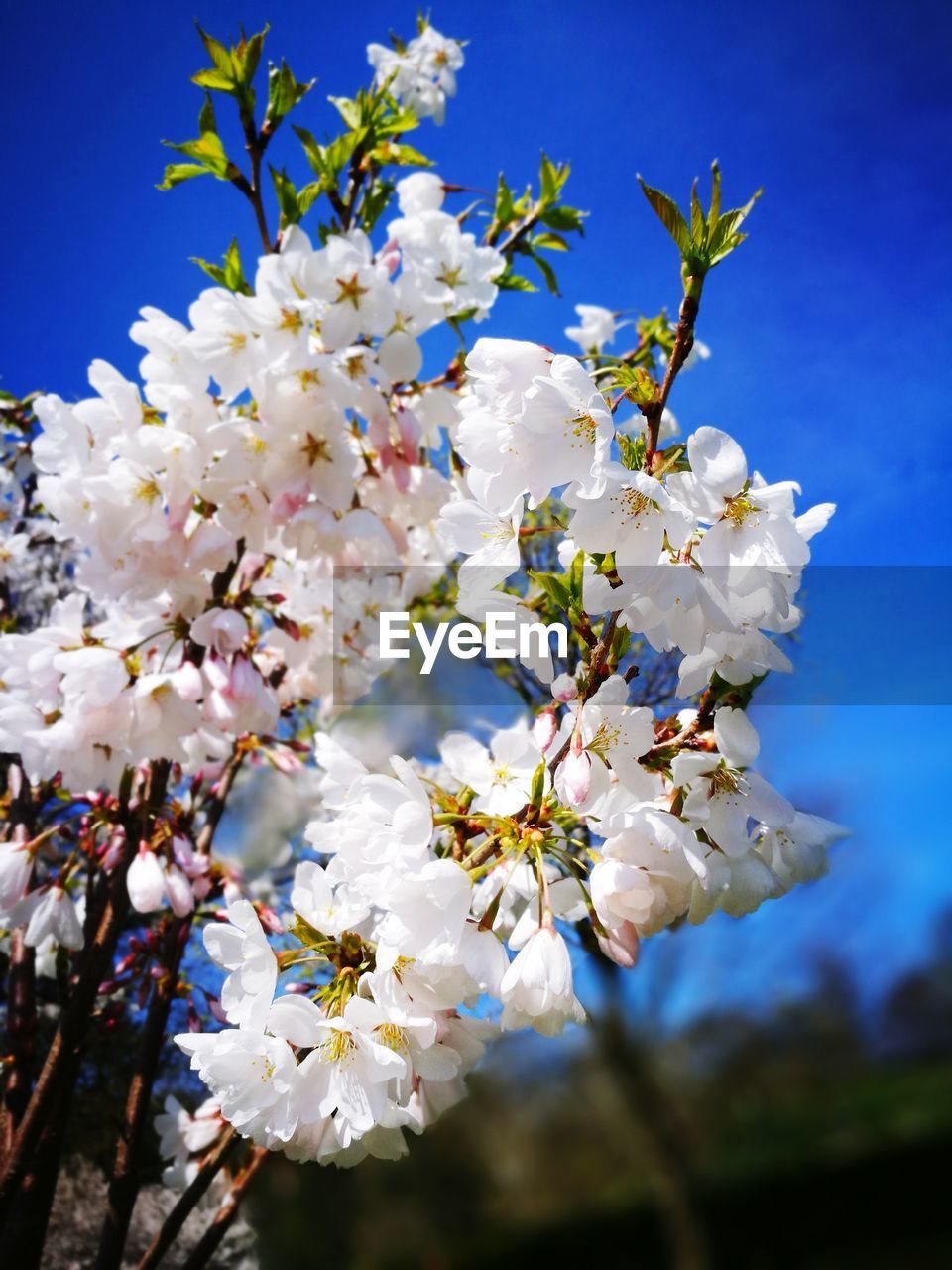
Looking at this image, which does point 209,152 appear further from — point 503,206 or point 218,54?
point 503,206

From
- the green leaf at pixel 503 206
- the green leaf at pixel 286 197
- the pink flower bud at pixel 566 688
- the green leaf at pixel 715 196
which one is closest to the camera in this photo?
the green leaf at pixel 715 196

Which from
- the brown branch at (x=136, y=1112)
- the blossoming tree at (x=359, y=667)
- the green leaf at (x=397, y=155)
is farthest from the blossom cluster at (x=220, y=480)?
the brown branch at (x=136, y=1112)

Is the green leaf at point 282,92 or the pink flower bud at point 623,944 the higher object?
the green leaf at point 282,92

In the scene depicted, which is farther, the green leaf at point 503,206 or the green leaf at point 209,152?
the green leaf at point 503,206

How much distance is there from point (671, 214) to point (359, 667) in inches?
32.4

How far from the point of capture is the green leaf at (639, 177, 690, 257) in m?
0.60

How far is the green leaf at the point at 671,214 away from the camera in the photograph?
599mm

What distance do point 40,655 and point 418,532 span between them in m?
0.54

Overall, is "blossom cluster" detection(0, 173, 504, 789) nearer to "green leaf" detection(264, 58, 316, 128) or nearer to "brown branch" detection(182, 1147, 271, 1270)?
"green leaf" detection(264, 58, 316, 128)

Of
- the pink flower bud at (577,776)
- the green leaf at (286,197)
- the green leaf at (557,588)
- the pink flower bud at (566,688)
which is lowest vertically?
the pink flower bud at (577,776)

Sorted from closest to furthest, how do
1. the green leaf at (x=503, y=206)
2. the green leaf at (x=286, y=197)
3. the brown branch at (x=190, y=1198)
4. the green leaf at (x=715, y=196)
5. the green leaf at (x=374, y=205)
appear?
the green leaf at (x=715, y=196), the brown branch at (x=190, y=1198), the green leaf at (x=286, y=197), the green leaf at (x=374, y=205), the green leaf at (x=503, y=206)

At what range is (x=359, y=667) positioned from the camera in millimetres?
1315

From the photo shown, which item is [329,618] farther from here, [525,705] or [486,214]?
[486,214]

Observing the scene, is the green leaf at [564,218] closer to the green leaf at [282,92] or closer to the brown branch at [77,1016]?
the green leaf at [282,92]
